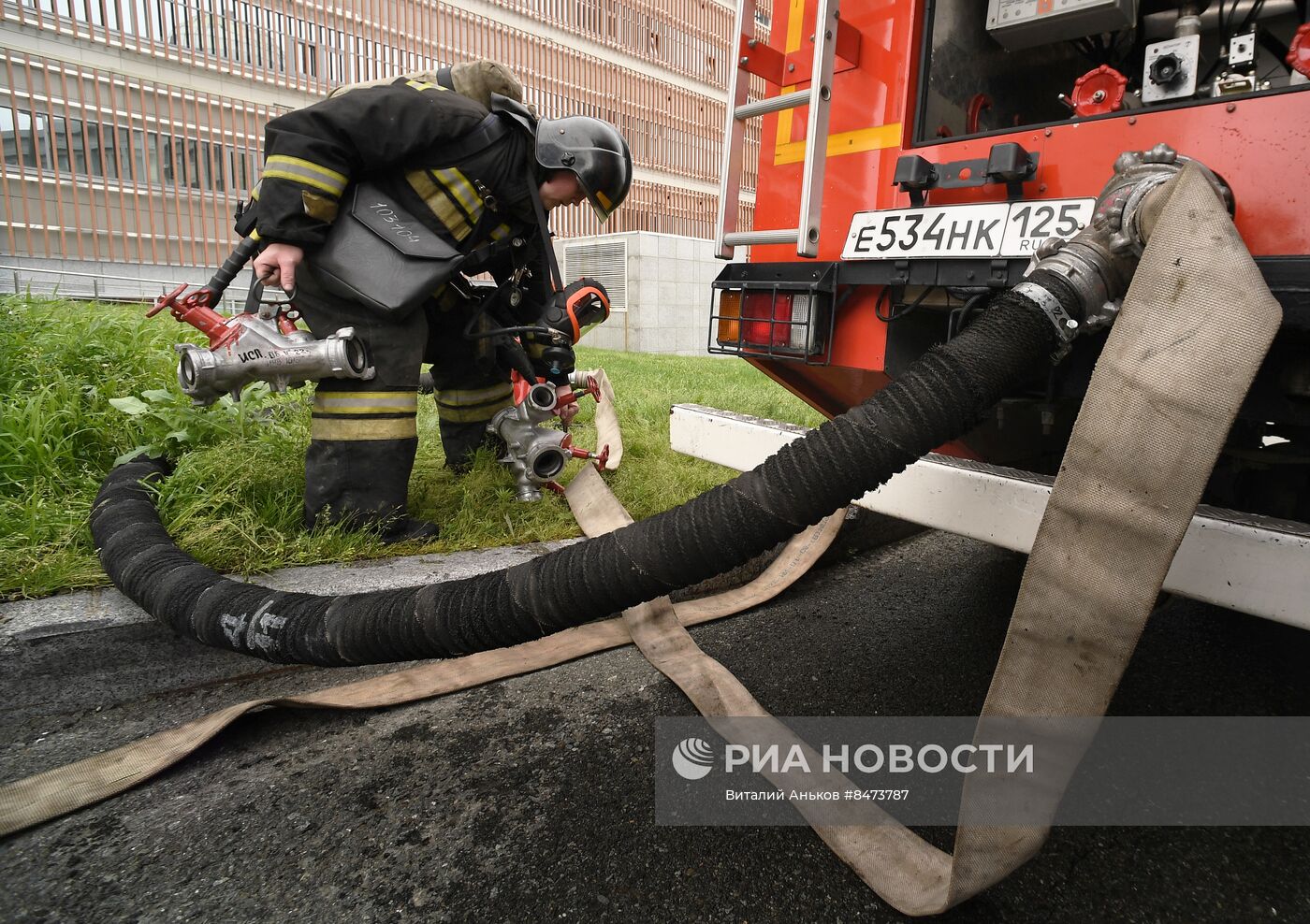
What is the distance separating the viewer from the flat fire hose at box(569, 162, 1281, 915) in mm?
979

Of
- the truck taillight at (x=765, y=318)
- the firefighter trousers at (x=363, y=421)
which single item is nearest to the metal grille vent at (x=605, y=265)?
the firefighter trousers at (x=363, y=421)

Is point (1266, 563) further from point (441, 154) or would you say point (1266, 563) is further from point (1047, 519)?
point (441, 154)

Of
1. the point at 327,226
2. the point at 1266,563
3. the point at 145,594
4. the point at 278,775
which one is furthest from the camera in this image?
the point at 327,226

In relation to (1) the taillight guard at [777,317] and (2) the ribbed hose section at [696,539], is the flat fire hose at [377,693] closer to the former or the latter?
(2) the ribbed hose section at [696,539]

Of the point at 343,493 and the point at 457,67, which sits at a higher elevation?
the point at 457,67

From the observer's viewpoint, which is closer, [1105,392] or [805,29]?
[1105,392]

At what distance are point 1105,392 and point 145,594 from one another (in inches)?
82.1

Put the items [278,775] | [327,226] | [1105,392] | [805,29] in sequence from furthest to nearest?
[327,226] < [805,29] < [278,775] < [1105,392]

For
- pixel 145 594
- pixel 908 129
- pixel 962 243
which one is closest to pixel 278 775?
pixel 145 594

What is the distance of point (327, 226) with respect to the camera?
7.66 feet

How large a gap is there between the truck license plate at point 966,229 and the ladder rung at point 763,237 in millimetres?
162

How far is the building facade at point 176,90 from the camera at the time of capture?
950 cm

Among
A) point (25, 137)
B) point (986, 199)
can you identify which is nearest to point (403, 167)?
point (986, 199)

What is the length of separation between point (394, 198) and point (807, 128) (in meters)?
1.37
